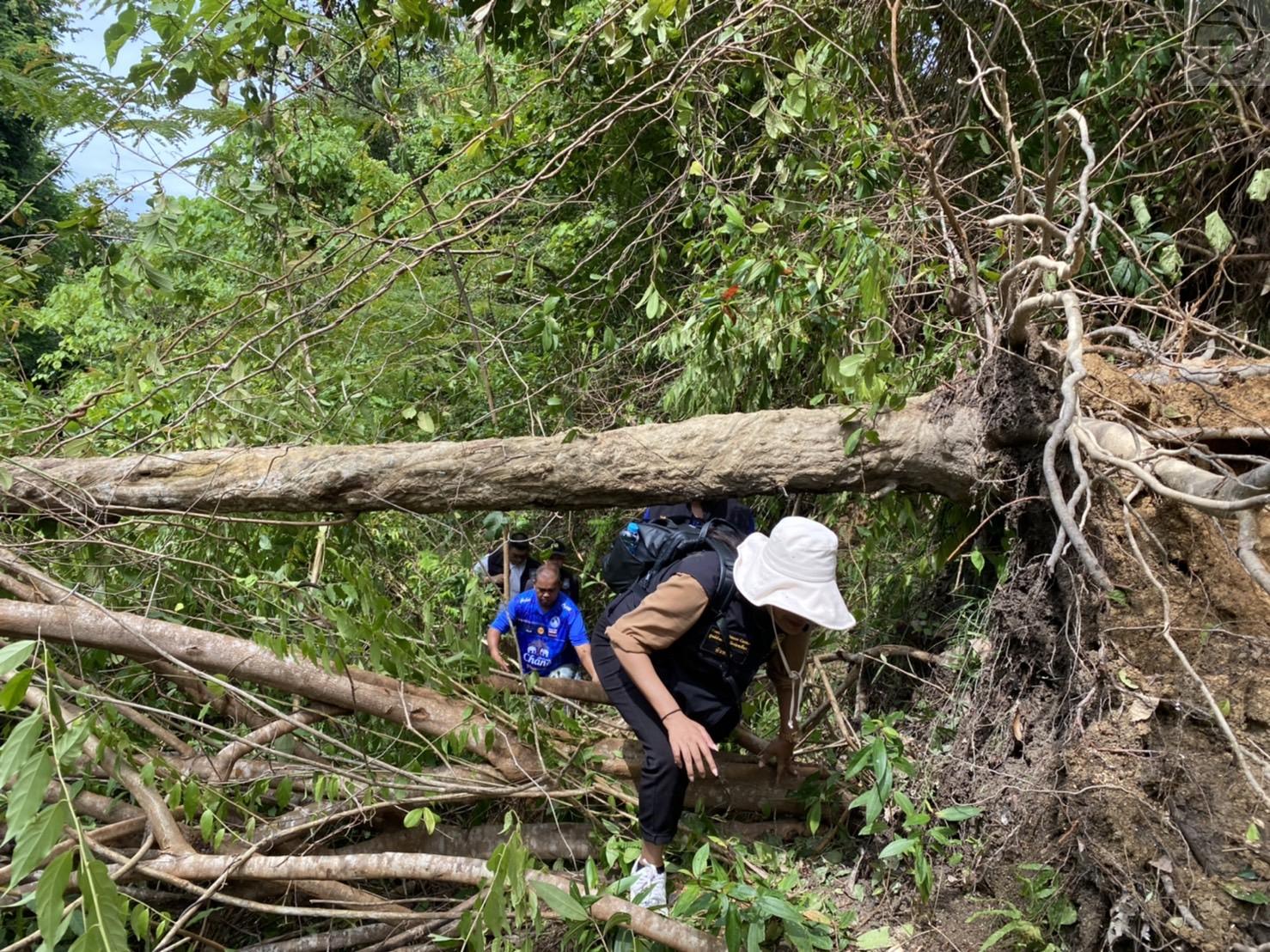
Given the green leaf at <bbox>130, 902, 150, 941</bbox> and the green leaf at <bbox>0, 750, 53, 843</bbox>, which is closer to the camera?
the green leaf at <bbox>0, 750, 53, 843</bbox>

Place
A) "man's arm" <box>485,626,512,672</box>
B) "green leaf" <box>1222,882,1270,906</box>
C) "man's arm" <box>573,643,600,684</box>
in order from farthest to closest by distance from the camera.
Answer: "man's arm" <box>573,643,600,684</box>, "man's arm" <box>485,626,512,672</box>, "green leaf" <box>1222,882,1270,906</box>

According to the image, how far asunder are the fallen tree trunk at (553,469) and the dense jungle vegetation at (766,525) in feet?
0.06

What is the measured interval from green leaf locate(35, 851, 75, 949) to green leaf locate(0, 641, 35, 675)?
1.19 feet

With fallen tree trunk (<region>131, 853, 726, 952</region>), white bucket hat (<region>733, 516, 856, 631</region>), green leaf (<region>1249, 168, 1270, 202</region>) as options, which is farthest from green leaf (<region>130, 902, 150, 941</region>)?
green leaf (<region>1249, 168, 1270, 202</region>)

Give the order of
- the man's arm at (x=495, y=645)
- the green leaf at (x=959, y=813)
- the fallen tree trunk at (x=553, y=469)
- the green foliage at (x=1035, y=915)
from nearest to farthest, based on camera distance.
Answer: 1. the green foliage at (x=1035, y=915)
2. the green leaf at (x=959, y=813)
3. the fallen tree trunk at (x=553, y=469)
4. the man's arm at (x=495, y=645)

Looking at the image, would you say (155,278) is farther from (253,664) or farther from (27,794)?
(27,794)

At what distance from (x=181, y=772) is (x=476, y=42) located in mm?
3178

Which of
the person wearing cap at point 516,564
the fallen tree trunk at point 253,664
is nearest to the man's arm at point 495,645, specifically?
the person wearing cap at point 516,564

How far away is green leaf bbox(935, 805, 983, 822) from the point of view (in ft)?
8.70

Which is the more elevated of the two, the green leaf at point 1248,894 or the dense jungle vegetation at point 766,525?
the dense jungle vegetation at point 766,525

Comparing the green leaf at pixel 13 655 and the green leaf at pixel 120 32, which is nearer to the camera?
the green leaf at pixel 13 655

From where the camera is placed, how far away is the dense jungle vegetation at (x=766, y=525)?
7.98 feet

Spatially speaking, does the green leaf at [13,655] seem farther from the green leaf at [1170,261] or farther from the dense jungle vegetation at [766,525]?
Answer: the green leaf at [1170,261]

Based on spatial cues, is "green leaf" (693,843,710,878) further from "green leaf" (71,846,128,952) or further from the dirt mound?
"green leaf" (71,846,128,952)
